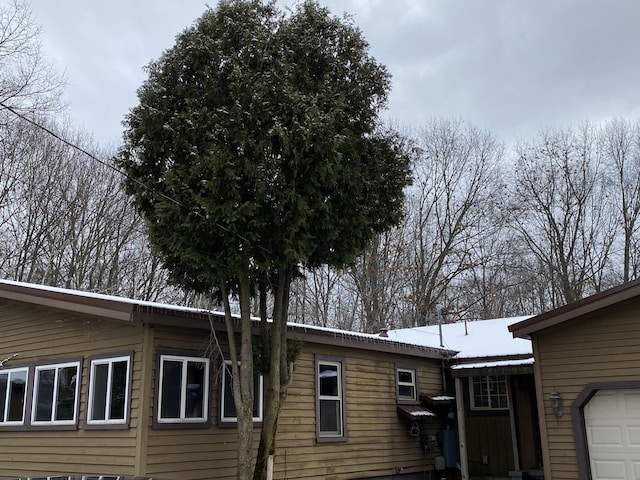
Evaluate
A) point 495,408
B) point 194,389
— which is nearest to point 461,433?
point 495,408

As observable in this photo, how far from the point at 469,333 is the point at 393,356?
3.68m

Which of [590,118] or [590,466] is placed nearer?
[590,466]

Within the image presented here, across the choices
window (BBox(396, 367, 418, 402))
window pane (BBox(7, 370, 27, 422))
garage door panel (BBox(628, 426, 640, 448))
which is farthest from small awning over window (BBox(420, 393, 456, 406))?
window pane (BBox(7, 370, 27, 422))

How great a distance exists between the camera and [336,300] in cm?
2742

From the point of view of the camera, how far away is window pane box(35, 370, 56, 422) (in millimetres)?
9148

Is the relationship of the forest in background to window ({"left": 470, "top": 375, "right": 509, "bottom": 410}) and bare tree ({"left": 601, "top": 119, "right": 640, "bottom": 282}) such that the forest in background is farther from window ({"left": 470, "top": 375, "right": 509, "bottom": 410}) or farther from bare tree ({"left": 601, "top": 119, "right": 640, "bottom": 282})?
window ({"left": 470, "top": 375, "right": 509, "bottom": 410})

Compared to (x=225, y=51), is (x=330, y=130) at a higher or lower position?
lower

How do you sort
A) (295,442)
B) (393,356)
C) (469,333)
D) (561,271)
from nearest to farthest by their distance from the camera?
(295,442) < (393,356) < (469,333) < (561,271)

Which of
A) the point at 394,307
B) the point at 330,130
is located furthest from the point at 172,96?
the point at 394,307

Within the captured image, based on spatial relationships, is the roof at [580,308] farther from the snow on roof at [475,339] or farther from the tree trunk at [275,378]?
the tree trunk at [275,378]

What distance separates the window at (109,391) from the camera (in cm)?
818

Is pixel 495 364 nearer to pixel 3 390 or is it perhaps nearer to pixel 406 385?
pixel 406 385

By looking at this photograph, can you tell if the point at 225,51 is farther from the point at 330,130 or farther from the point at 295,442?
the point at 295,442

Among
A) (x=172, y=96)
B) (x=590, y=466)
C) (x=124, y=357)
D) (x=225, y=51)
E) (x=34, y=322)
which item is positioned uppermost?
(x=225, y=51)
